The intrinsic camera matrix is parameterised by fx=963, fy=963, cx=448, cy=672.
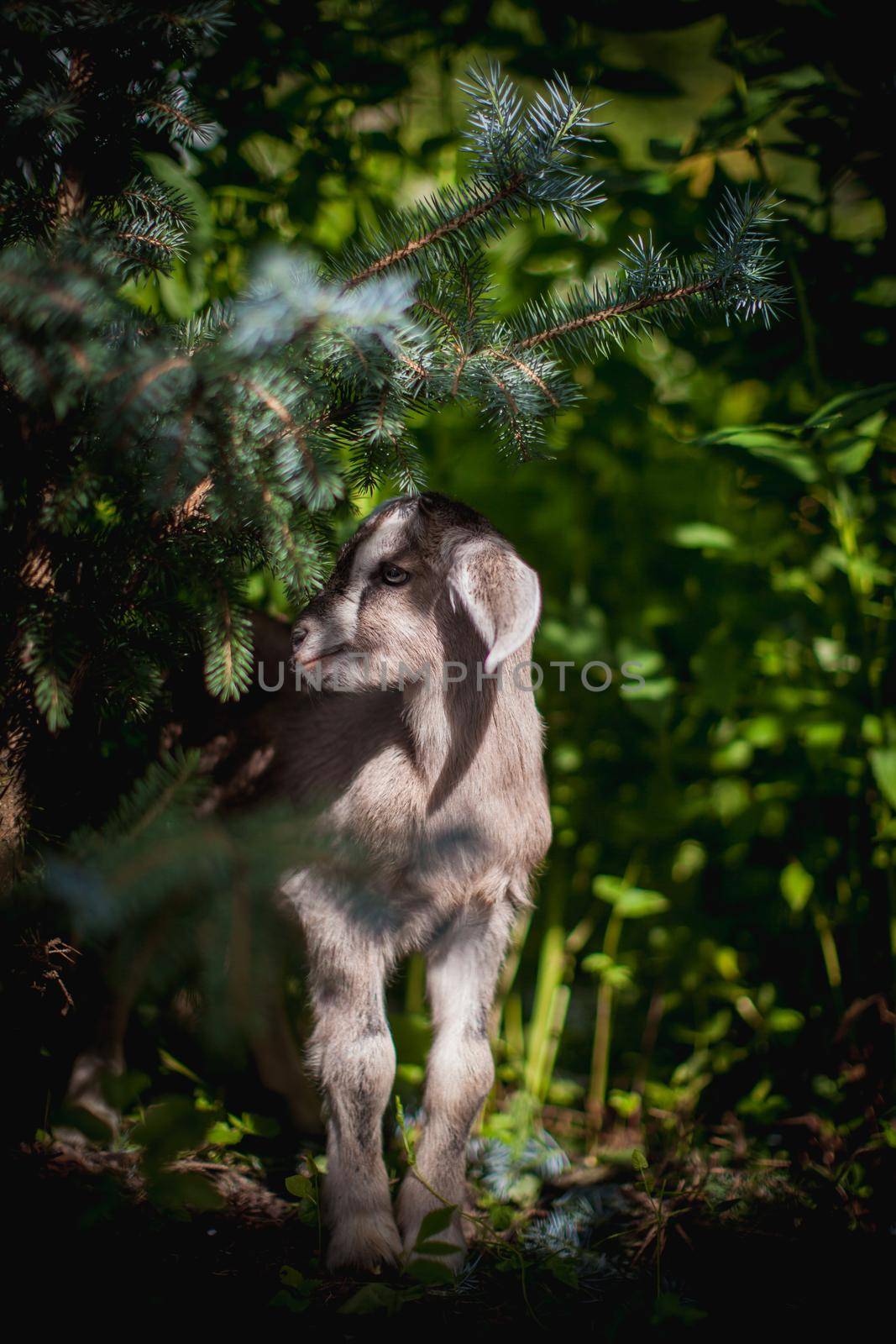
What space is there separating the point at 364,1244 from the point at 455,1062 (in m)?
0.37

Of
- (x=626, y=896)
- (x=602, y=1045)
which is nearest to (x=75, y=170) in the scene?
(x=626, y=896)

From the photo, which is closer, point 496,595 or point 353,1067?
point 496,595

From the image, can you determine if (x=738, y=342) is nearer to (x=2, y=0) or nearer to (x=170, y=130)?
(x=170, y=130)

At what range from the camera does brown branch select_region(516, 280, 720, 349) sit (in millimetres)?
1628

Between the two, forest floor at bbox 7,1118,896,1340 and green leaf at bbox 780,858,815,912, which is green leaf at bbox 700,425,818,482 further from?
forest floor at bbox 7,1118,896,1340

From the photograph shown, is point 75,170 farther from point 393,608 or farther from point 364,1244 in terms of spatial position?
point 364,1244

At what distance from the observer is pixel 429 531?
6.31ft

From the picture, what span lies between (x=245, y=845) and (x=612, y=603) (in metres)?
1.94

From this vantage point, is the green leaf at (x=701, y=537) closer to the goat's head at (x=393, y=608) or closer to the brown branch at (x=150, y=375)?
the goat's head at (x=393, y=608)

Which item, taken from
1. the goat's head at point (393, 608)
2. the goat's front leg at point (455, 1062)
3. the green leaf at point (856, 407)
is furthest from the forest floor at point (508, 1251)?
the green leaf at point (856, 407)

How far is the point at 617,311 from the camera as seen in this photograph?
166 centimetres

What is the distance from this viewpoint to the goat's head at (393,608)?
1881 millimetres

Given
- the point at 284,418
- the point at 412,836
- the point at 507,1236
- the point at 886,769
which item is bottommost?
the point at 507,1236

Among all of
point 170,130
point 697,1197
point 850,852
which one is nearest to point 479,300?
point 170,130
